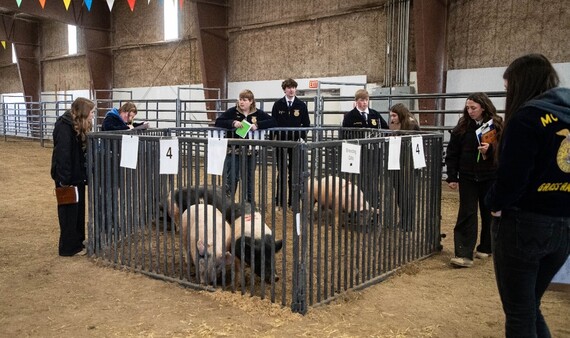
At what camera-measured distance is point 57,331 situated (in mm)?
3092

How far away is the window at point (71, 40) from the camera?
69.4 feet

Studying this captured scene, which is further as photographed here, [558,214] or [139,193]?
[139,193]

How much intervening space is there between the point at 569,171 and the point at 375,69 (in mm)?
10105

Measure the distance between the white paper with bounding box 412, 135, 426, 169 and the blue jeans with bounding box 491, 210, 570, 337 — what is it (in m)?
2.16

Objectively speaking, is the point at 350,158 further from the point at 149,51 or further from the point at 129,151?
the point at 149,51

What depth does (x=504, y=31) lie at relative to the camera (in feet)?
32.0

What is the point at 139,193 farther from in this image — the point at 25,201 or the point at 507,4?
the point at 507,4

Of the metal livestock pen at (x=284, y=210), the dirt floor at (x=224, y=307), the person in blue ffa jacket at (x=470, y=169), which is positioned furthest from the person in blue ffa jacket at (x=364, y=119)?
the dirt floor at (x=224, y=307)

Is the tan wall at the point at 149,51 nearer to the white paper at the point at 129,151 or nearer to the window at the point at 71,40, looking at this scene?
the window at the point at 71,40

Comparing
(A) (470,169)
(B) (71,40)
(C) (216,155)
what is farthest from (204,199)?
(B) (71,40)

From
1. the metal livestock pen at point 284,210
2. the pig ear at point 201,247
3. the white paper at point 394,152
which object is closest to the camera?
the metal livestock pen at point 284,210

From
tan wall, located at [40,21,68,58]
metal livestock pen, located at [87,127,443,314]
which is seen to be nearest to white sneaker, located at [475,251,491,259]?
metal livestock pen, located at [87,127,443,314]

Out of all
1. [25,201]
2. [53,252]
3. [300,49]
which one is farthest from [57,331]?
[300,49]

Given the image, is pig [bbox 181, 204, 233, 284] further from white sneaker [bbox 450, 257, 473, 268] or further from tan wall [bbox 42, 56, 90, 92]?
tan wall [bbox 42, 56, 90, 92]
